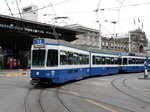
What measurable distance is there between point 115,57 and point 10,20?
18.7m

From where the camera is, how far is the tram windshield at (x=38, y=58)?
1243cm

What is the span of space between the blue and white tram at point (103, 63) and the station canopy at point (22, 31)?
32.9ft

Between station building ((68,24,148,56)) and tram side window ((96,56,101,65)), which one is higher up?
station building ((68,24,148,56))

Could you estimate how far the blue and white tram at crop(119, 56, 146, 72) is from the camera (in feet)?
90.9

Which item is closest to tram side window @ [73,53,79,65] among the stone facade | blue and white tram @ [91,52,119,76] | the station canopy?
blue and white tram @ [91,52,119,76]

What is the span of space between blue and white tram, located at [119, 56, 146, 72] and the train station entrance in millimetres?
10987

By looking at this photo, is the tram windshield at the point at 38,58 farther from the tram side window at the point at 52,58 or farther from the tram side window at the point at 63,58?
the tram side window at the point at 63,58

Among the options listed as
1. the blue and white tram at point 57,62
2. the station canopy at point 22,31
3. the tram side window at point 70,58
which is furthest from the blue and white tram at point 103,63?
the station canopy at point 22,31

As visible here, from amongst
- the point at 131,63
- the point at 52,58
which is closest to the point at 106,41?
the point at 131,63

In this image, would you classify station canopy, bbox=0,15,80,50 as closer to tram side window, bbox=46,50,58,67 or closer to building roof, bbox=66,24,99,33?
tram side window, bbox=46,50,58,67

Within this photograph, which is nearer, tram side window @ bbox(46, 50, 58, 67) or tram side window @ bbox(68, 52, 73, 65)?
tram side window @ bbox(46, 50, 58, 67)

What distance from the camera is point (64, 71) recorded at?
13531 mm

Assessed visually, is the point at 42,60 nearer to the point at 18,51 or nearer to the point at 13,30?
the point at 13,30

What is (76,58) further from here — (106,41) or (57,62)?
(106,41)
